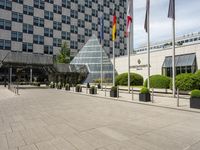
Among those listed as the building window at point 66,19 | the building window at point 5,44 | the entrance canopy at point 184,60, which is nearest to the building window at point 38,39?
the building window at point 5,44

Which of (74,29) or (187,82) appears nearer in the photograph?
(187,82)

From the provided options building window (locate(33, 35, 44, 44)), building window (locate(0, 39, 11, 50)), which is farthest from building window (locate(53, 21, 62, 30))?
building window (locate(0, 39, 11, 50))

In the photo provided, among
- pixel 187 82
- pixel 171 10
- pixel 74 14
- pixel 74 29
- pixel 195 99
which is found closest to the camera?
pixel 195 99

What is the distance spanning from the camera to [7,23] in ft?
168

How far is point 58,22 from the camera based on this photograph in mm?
61375

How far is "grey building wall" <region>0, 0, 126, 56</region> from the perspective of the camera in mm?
51812

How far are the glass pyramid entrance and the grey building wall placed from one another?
13.7m

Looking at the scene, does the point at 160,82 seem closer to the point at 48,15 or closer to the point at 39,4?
the point at 48,15

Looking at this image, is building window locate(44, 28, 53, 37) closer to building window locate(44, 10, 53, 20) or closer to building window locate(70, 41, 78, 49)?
building window locate(44, 10, 53, 20)

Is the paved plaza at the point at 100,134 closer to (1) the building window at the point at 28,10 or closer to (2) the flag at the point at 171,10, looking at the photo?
(2) the flag at the point at 171,10

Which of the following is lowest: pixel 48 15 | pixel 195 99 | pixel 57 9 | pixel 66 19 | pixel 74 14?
pixel 195 99

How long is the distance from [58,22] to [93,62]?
73.4ft

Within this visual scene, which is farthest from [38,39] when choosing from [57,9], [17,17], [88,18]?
[88,18]

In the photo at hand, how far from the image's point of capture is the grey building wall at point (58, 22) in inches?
2040
